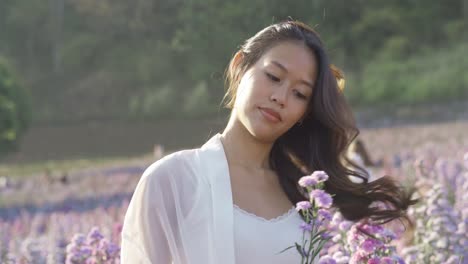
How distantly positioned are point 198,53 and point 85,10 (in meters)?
13.5

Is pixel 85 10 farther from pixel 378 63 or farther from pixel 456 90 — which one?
pixel 456 90

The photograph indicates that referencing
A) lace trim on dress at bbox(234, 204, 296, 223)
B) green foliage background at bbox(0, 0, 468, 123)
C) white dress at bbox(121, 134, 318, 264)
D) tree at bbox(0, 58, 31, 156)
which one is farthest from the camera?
green foliage background at bbox(0, 0, 468, 123)

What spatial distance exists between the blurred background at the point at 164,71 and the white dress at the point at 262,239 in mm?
13119

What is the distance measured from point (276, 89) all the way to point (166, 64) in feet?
137

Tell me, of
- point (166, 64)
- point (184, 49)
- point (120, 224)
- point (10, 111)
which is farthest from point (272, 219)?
point (166, 64)

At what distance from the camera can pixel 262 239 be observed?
114 inches

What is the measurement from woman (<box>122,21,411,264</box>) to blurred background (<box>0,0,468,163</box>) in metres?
24.4

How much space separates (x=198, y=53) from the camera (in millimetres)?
37469

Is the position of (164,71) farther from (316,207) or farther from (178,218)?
(316,207)

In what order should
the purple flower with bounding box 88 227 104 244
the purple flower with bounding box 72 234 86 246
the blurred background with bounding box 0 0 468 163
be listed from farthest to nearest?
1. the blurred background with bounding box 0 0 468 163
2. the purple flower with bounding box 72 234 86 246
3. the purple flower with bounding box 88 227 104 244

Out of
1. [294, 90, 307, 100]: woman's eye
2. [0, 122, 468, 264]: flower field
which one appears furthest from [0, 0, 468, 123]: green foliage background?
[294, 90, 307, 100]: woman's eye

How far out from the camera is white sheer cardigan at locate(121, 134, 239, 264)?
9.11 ft

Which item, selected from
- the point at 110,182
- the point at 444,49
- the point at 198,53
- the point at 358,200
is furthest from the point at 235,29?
the point at 358,200

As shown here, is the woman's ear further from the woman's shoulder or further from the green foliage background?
the green foliage background
